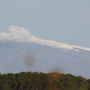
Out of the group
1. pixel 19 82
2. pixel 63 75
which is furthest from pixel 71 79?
pixel 19 82

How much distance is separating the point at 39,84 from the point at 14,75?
225 cm

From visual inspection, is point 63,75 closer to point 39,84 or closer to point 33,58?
point 39,84

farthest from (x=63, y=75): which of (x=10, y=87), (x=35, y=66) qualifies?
(x=35, y=66)

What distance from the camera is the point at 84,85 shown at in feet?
177

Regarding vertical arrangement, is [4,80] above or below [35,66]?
below

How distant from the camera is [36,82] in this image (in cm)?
5253

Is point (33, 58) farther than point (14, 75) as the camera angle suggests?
No

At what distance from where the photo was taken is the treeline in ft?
171

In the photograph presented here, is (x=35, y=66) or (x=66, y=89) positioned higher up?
(x=35, y=66)

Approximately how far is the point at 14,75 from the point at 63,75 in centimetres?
383

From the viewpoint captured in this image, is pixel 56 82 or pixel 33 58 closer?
pixel 33 58

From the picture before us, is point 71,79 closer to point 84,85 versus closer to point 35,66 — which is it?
point 84,85

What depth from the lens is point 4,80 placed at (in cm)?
5231

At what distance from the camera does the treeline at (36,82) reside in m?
52.2
